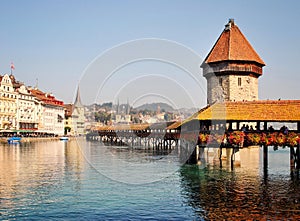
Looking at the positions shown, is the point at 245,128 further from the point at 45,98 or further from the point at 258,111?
the point at 45,98

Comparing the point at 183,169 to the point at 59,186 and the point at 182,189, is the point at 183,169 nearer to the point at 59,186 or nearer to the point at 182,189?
the point at 182,189

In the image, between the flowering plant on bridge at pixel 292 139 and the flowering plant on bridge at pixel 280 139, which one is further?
the flowering plant on bridge at pixel 280 139

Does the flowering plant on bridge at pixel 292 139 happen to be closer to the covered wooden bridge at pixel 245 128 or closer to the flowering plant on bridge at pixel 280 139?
the covered wooden bridge at pixel 245 128

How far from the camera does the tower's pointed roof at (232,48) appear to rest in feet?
141

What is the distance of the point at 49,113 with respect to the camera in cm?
10931

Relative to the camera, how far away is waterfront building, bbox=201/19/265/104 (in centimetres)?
4231

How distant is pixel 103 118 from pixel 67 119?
11.3 meters

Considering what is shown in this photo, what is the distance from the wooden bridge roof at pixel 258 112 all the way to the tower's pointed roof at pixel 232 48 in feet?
52.7

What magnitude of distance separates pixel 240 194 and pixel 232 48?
26.6 metres

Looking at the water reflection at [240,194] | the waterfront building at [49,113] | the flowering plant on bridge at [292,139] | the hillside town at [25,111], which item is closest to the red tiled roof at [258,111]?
the flowering plant on bridge at [292,139]

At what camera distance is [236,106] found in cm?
2722

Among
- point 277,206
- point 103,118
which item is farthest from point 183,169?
point 103,118

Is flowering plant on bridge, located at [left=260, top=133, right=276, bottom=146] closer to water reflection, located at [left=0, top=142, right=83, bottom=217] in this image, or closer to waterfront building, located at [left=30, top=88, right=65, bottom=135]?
water reflection, located at [left=0, top=142, right=83, bottom=217]

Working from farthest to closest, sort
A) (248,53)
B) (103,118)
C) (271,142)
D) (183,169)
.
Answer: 1. (103,118)
2. (248,53)
3. (183,169)
4. (271,142)
